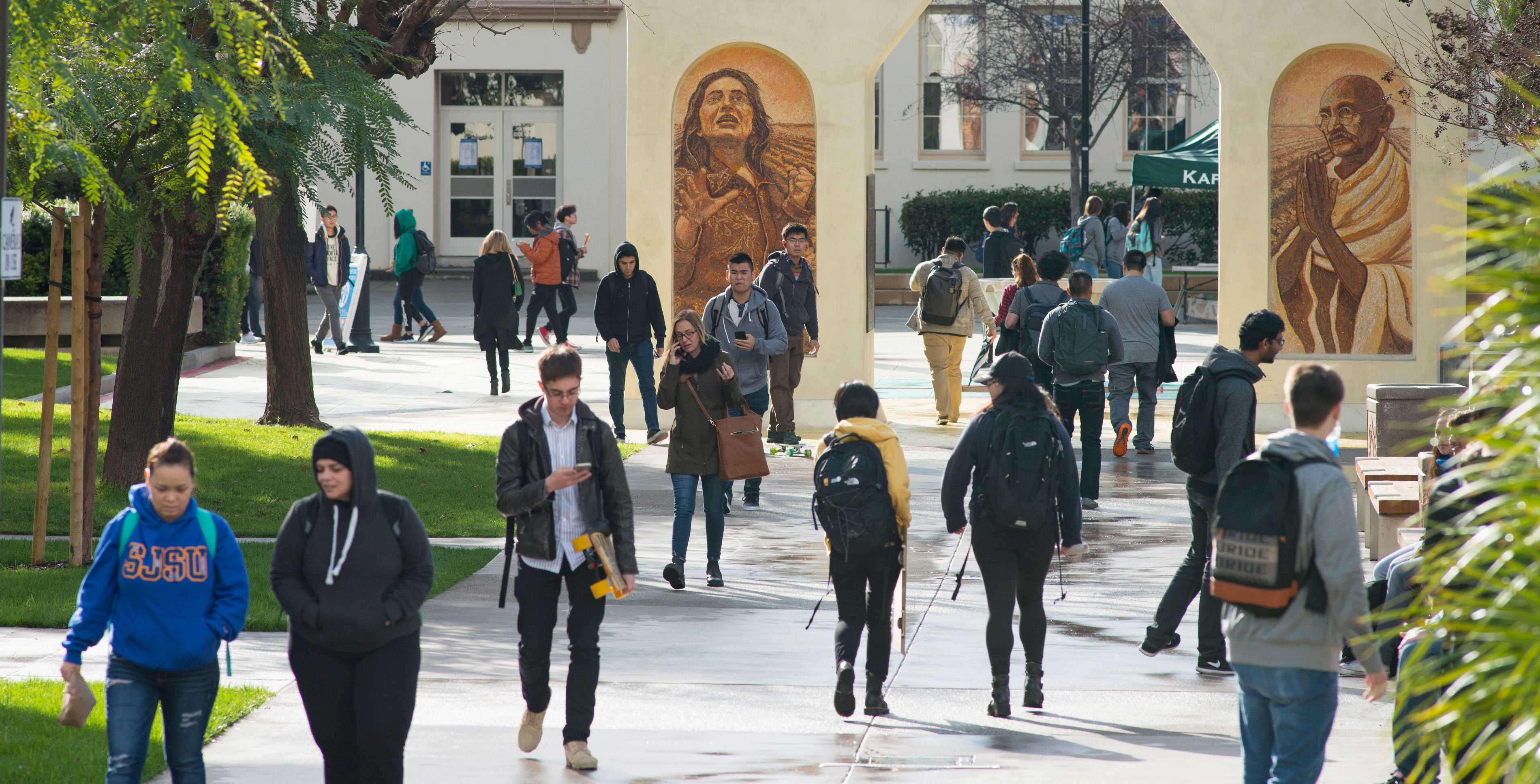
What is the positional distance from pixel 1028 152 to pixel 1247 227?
22.6 metres

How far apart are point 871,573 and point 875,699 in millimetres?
526

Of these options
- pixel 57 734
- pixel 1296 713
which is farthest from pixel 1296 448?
pixel 57 734

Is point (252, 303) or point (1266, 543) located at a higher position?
point (252, 303)

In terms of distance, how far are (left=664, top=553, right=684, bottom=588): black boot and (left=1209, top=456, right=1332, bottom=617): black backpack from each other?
473cm

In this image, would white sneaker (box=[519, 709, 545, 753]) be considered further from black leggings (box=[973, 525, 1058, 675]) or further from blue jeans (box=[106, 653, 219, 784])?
black leggings (box=[973, 525, 1058, 675])

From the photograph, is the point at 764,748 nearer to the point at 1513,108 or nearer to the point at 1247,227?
the point at 1513,108

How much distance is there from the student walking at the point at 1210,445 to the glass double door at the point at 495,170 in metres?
29.0

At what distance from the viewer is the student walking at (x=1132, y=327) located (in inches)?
527

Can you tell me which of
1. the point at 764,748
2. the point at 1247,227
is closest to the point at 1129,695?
the point at 764,748

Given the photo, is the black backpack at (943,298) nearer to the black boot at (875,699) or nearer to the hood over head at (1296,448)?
the black boot at (875,699)

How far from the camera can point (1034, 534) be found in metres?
6.77

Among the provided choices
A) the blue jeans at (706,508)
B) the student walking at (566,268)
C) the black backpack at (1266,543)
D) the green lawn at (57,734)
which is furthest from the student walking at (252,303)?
the black backpack at (1266,543)

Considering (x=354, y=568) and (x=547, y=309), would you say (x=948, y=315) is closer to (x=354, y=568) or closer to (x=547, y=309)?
(x=547, y=309)

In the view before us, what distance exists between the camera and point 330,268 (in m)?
21.8
